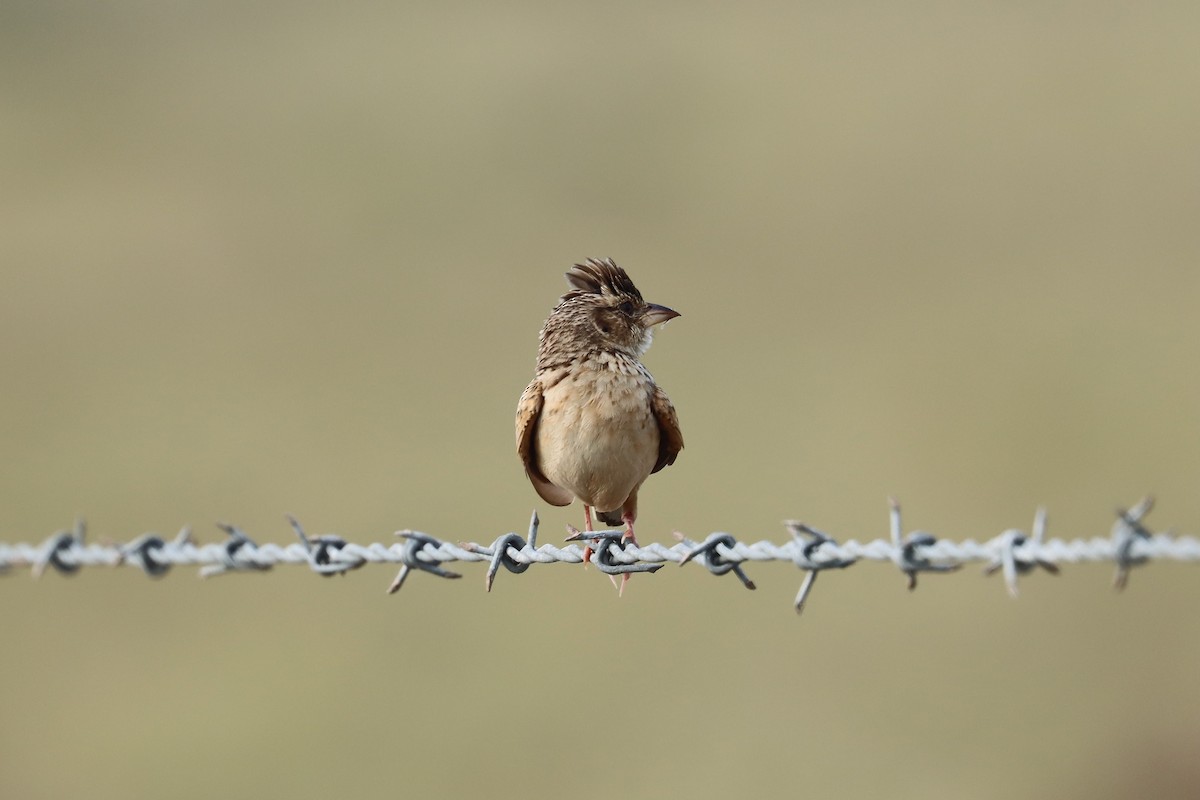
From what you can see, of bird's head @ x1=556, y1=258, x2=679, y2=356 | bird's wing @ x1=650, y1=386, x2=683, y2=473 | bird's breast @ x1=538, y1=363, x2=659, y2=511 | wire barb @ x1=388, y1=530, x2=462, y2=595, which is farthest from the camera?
bird's head @ x1=556, y1=258, x2=679, y2=356

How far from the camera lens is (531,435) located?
554 centimetres

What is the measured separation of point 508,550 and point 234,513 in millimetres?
12351

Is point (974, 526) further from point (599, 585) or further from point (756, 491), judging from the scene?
point (599, 585)

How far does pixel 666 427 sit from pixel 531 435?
55cm

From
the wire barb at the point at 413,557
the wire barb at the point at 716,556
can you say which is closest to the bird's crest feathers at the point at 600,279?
the wire barb at the point at 413,557

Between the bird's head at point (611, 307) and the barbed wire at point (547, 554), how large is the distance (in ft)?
5.09

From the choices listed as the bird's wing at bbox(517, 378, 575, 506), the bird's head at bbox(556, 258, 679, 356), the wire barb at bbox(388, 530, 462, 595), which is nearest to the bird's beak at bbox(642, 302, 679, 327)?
the bird's head at bbox(556, 258, 679, 356)

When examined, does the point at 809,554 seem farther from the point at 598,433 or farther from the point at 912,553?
the point at 598,433

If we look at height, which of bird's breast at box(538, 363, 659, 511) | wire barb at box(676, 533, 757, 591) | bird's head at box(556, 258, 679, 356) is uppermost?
bird's head at box(556, 258, 679, 356)

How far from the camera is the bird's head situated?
234 inches

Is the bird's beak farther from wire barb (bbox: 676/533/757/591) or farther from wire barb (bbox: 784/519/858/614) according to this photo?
wire barb (bbox: 784/519/858/614)

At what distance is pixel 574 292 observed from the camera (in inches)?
241

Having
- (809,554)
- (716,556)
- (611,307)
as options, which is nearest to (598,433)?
(611,307)

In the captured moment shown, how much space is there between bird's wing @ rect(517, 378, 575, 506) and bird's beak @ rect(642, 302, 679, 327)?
2.28 feet
